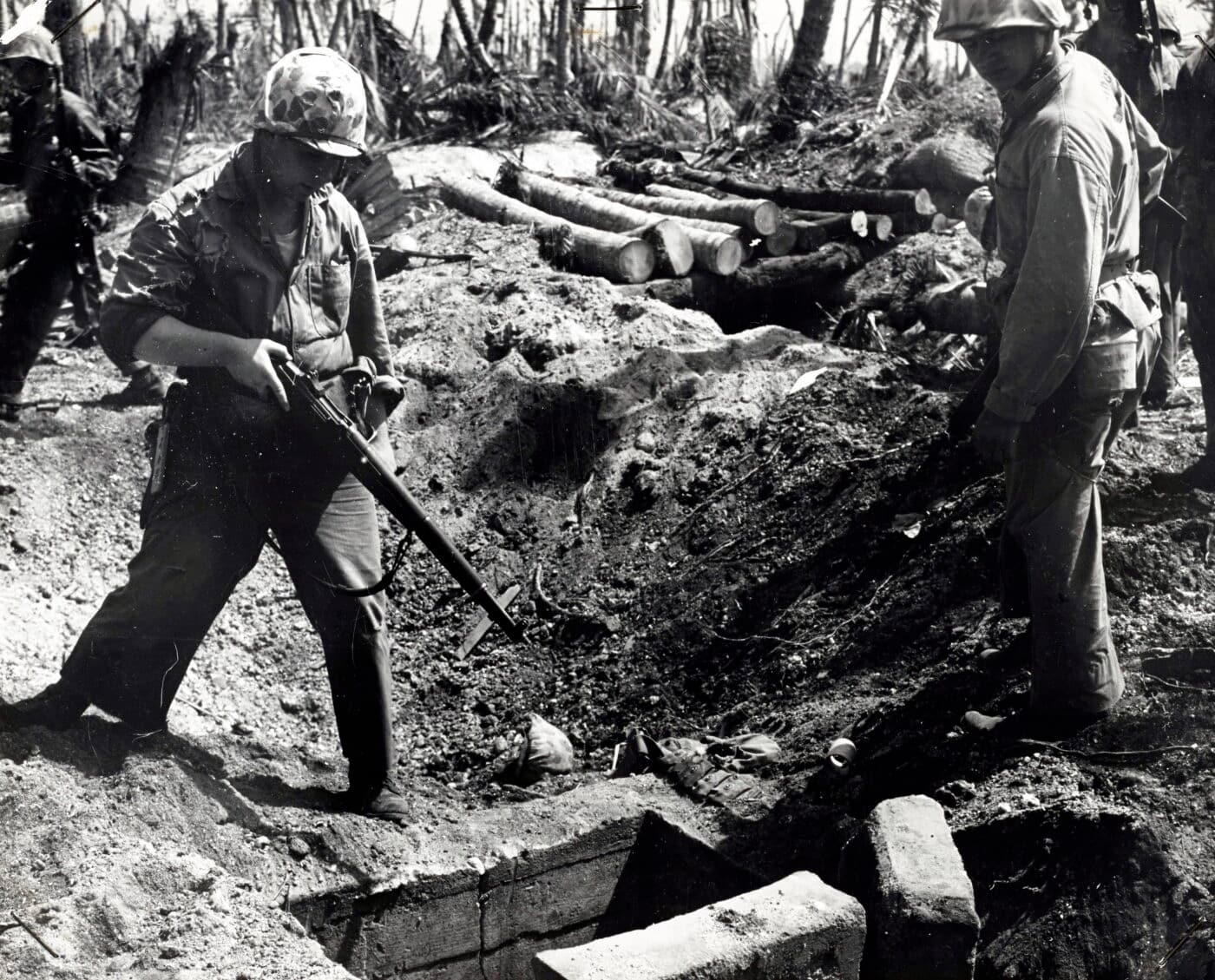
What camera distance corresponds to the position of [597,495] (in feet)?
21.6

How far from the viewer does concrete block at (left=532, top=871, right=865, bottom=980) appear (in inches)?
108

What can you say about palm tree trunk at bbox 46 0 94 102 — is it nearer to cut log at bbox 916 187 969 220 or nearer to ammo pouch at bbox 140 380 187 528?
ammo pouch at bbox 140 380 187 528

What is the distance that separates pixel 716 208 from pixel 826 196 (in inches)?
39.2

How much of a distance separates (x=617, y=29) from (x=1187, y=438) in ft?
38.0

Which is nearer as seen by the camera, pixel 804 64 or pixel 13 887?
pixel 13 887

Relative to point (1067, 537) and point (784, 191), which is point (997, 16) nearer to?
point (1067, 537)

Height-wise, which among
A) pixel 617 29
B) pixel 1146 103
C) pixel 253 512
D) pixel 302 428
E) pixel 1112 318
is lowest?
pixel 253 512

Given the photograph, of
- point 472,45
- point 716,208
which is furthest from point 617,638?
point 472,45

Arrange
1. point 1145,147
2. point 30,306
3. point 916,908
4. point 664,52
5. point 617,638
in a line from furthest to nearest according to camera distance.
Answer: point 664,52 < point 30,306 < point 617,638 < point 1145,147 < point 916,908

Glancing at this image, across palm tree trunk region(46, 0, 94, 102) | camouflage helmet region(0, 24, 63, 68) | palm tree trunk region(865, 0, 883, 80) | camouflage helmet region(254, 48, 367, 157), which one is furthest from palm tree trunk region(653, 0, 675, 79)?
camouflage helmet region(254, 48, 367, 157)

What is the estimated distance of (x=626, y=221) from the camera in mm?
9273

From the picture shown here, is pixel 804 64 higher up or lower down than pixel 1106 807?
higher up

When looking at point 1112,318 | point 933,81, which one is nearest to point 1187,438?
point 1112,318

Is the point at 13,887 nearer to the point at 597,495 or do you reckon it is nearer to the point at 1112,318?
the point at 1112,318
